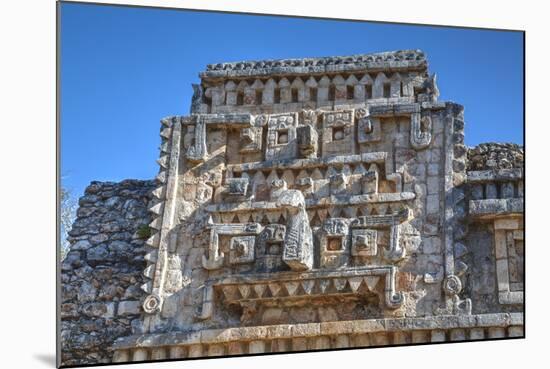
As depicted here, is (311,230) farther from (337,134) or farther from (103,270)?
(103,270)

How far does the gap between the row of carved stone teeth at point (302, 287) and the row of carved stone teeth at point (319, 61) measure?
2558 millimetres

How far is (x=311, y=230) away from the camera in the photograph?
10227 millimetres

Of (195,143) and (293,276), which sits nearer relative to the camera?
(293,276)

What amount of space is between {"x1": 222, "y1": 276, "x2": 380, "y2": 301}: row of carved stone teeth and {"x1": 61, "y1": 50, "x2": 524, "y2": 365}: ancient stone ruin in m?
0.01

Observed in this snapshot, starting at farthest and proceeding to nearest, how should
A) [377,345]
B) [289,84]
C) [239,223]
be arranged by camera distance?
1. [289,84]
2. [239,223]
3. [377,345]

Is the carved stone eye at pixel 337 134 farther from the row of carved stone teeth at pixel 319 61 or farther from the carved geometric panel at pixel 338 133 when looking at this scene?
the row of carved stone teeth at pixel 319 61

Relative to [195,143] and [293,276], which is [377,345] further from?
[195,143]

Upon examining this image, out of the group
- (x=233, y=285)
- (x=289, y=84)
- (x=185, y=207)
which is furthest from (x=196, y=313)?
(x=289, y=84)

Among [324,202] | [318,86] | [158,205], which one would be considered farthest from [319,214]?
[158,205]

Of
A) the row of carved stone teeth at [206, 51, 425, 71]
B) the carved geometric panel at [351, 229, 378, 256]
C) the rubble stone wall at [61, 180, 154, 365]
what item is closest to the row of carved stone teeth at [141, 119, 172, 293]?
the rubble stone wall at [61, 180, 154, 365]

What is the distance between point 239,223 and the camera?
10438 mm

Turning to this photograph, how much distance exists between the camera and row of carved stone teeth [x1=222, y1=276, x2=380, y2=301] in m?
9.88

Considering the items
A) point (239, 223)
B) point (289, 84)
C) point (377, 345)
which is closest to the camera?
point (377, 345)

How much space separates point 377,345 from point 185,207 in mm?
2561
